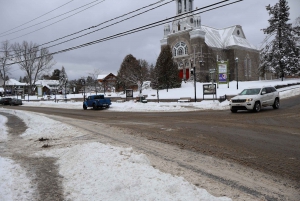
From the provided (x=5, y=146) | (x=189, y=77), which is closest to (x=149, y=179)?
(x=5, y=146)

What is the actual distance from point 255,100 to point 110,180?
14.3 meters

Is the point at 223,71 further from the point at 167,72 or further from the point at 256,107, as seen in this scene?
the point at 256,107

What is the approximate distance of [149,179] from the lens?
4.48 m

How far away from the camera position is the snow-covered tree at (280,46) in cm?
4238

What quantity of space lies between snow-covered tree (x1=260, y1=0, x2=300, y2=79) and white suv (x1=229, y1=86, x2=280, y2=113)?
94.1 ft

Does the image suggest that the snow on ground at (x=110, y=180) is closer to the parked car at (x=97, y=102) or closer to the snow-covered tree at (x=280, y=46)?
the parked car at (x=97, y=102)

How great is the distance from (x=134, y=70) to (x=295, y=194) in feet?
151

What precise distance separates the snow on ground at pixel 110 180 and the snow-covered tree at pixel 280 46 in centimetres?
4377

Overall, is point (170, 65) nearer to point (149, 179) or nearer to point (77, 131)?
point (77, 131)

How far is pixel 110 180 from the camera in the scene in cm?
448

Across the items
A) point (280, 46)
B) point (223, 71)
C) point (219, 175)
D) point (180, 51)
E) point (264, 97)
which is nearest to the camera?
point (219, 175)

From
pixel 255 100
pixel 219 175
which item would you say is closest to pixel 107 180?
pixel 219 175

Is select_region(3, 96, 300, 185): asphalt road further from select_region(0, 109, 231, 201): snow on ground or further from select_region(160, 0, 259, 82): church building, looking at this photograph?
select_region(160, 0, 259, 82): church building

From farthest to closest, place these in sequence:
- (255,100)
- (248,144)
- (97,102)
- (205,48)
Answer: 1. (205,48)
2. (97,102)
3. (255,100)
4. (248,144)
